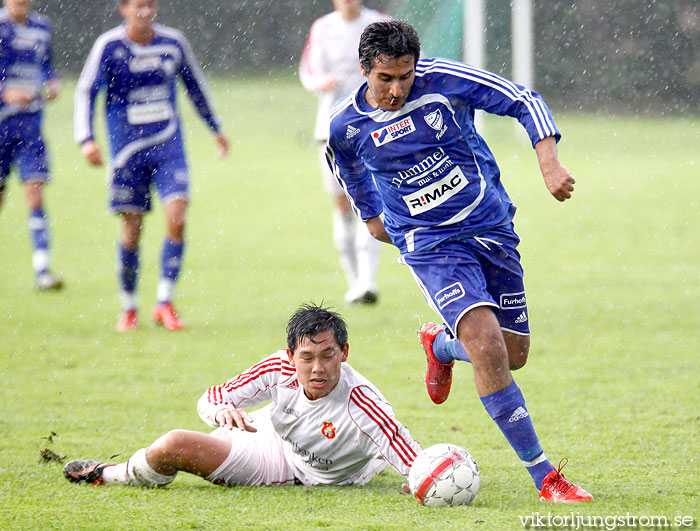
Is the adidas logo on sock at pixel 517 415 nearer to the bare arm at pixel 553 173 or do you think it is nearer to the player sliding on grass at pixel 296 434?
the player sliding on grass at pixel 296 434

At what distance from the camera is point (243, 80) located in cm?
2766

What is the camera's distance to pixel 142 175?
790 centimetres

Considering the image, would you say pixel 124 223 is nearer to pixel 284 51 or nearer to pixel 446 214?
pixel 446 214

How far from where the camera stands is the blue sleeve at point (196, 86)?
8070mm

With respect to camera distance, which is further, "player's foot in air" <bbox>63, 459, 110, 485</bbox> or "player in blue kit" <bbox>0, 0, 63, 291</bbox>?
"player in blue kit" <bbox>0, 0, 63, 291</bbox>

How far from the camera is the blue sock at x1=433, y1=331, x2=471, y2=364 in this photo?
486 cm

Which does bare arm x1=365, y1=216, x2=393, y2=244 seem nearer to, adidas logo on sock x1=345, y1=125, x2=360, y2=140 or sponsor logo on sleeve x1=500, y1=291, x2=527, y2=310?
adidas logo on sock x1=345, y1=125, x2=360, y2=140

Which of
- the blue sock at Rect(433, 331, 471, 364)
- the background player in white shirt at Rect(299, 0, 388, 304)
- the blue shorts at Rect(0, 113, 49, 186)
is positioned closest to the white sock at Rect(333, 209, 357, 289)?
the background player in white shirt at Rect(299, 0, 388, 304)

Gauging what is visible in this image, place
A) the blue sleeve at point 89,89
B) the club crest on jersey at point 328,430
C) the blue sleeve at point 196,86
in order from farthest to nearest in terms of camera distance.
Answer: the blue sleeve at point 196,86, the blue sleeve at point 89,89, the club crest on jersey at point 328,430

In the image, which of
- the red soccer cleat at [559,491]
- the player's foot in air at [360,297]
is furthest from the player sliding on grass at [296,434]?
the player's foot in air at [360,297]

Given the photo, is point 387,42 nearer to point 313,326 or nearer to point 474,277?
point 474,277

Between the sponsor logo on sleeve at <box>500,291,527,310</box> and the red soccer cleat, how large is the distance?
2.59ft

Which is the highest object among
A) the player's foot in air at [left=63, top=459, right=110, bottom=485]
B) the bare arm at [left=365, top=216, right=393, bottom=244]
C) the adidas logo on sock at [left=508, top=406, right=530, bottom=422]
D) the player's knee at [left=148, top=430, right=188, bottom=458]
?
the bare arm at [left=365, top=216, right=393, bottom=244]

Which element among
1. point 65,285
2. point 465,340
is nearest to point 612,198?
point 65,285
